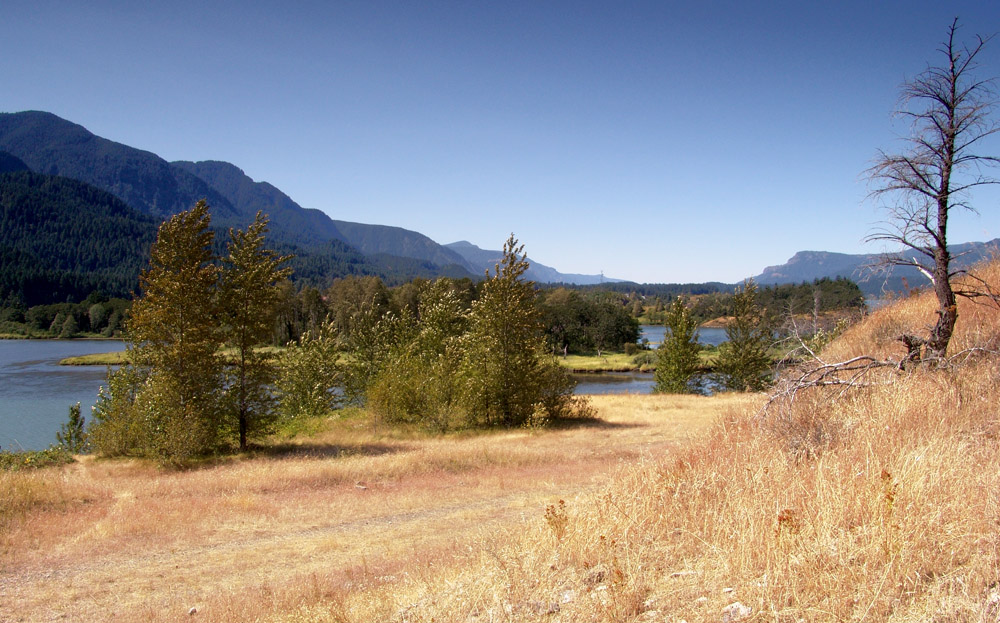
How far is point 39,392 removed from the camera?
55.4 meters

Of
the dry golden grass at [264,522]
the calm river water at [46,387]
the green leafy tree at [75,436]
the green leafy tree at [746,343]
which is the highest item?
the green leafy tree at [746,343]

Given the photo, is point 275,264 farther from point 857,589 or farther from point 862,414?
point 857,589

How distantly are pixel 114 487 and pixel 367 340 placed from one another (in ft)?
75.2

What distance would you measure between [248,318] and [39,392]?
4979 centimetres

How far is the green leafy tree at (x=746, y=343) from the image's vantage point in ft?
135

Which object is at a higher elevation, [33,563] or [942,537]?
[942,537]

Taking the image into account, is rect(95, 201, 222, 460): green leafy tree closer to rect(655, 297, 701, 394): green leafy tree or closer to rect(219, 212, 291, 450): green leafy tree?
rect(219, 212, 291, 450): green leafy tree

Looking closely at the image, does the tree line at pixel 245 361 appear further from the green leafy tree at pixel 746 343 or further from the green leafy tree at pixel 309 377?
the green leafy tree at pixel 746 343

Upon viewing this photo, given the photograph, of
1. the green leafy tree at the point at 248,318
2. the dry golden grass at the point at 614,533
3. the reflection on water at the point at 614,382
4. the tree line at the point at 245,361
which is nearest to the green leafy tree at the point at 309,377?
the tree line at the point at 245,361

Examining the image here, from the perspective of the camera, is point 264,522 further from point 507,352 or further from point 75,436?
point 75,436

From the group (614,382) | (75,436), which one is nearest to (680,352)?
(614,382)

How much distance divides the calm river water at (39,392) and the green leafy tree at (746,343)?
140 ft

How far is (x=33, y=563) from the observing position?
10445mm

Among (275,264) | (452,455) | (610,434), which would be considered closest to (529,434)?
(610,434)
